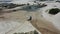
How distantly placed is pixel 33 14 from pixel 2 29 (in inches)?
127

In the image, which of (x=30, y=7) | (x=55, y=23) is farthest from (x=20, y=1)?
(x=55, y=23)

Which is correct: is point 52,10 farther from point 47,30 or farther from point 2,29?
point 2,29

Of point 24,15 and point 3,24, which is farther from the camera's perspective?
point 24,15

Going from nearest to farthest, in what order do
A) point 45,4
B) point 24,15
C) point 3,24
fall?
1. point 3,24
2. point 24,15
3. point 45,4

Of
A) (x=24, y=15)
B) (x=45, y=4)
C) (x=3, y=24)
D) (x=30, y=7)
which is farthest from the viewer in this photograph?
(x=45, y=4)

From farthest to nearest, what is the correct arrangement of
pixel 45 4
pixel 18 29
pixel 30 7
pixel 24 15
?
pixel 45 4
pixel 30 7
pixel 24 15
pixel 18 29

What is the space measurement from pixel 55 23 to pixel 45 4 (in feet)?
10.1

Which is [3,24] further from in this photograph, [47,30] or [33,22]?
[47,30]

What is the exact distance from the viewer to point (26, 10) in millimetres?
11414

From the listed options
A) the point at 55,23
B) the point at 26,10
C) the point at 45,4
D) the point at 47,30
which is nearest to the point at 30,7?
the point at 26,10

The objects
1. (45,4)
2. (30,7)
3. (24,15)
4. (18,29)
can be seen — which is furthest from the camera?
(45,4)

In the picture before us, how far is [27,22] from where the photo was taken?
1004 cm

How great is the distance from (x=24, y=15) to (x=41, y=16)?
145 cm

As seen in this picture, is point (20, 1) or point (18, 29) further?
point (20, 1)
